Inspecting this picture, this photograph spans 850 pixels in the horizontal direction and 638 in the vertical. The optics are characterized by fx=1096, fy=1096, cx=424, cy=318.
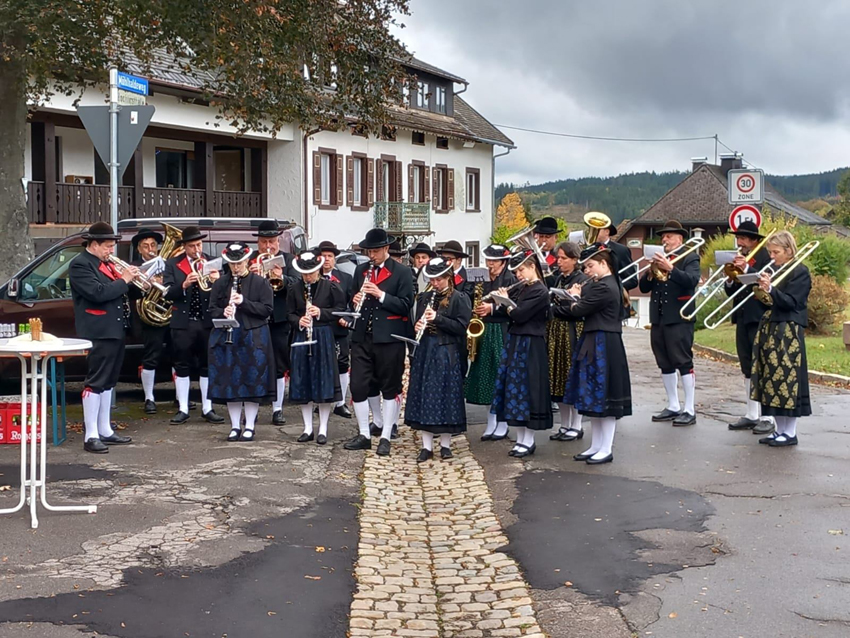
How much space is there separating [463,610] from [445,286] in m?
4.06

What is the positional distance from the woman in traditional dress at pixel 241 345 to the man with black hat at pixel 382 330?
95cm

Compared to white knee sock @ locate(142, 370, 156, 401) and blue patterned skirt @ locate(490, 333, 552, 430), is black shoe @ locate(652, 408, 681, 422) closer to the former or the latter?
blue patterned skirt @ locate(490, 333, 552, 430)

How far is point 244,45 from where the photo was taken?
13133 mm

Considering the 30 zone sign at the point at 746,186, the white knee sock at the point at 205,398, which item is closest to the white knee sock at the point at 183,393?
the white knee sock at the point at 205,398

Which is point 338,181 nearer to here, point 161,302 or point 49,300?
point 49,300

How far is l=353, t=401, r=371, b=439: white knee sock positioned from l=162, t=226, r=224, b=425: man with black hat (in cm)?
185

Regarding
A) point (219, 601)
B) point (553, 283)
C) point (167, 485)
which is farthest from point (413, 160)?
point (219, 601)

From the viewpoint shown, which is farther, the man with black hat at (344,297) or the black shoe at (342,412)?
the black shoe at (342,412)

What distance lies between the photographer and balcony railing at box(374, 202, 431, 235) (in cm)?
3916

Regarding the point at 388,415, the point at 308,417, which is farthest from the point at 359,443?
the point at 308,417

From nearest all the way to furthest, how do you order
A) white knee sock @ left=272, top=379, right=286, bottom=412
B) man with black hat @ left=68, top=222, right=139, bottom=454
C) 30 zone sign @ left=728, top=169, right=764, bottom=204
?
man with black hat @ left=68, top=222, right=139, bottom=454, white knee sock @ left=272, top=379, right=286, bottom=412, 30 zone sign @ left=728, top=169, right=764, bottom=204

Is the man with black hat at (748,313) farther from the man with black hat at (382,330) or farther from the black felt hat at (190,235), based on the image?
the black felt hat at (190,235)

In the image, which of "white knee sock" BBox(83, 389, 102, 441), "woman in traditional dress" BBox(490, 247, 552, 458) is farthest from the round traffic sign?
"white knee sock" BBox(83, 389, 102, 441)

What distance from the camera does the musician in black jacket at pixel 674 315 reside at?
1134 centimetres
